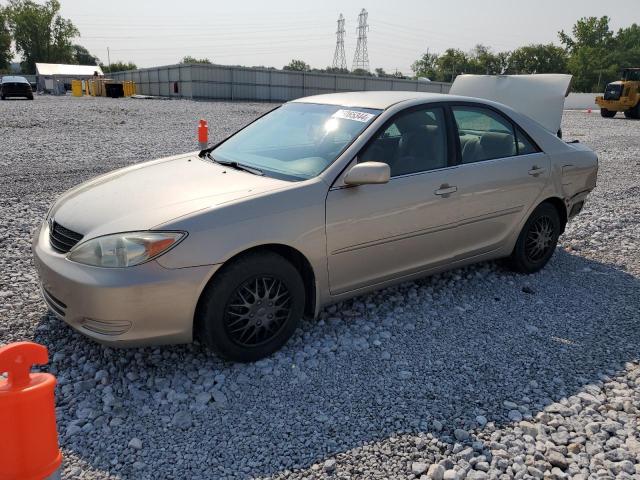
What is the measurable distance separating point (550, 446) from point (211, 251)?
6.77 feet

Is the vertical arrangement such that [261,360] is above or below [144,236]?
below

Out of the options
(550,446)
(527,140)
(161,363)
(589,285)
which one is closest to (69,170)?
(161,363)

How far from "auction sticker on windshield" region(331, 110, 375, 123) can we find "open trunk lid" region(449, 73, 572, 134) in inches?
234

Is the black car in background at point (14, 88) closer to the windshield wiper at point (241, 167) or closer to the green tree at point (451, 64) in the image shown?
the windshield wiper at point (241, 167)

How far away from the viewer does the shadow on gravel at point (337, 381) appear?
267 centimetres

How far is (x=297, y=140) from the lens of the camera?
406 cm

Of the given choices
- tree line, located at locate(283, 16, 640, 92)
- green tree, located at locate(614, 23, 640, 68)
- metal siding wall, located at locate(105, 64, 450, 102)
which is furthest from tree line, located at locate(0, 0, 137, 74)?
green tree, located at locate(614, 23, 640, 68)

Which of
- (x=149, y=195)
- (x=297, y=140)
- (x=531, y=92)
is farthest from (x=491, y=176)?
(x=531, y=92)

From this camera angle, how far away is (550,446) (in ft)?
9.07

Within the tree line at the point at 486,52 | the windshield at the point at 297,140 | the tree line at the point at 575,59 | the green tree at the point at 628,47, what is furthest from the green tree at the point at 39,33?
the windshield at the point at 297,140

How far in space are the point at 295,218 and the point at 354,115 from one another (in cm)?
115

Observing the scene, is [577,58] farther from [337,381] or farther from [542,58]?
[337,381]

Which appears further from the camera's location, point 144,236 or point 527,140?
point 527,140

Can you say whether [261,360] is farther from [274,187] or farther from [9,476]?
[9,476]
